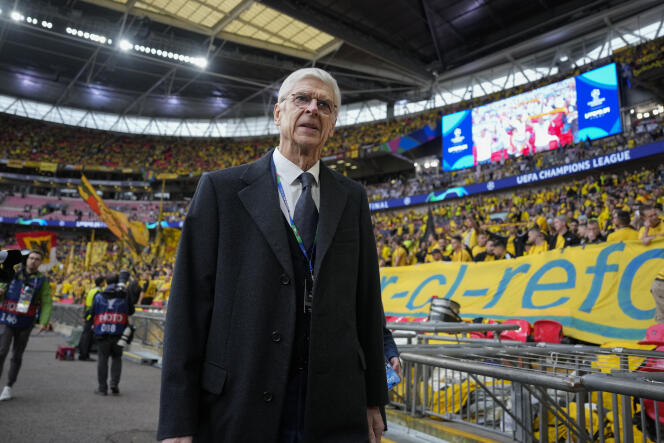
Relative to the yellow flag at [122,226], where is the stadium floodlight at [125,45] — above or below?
above

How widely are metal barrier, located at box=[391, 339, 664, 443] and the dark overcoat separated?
0.80m

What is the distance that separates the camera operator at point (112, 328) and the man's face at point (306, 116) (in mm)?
5347

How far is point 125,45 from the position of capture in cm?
2306

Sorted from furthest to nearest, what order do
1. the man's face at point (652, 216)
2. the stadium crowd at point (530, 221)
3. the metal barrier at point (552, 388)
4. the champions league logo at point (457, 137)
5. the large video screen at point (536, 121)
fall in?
the champions league logo at point (457, 137) → the large video screen at point (536, 121) → the stadium crowd at point (530, 221) → the man's face at point (652, 216) → the metal barrier at point (552, 388)

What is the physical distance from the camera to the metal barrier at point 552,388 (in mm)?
1688

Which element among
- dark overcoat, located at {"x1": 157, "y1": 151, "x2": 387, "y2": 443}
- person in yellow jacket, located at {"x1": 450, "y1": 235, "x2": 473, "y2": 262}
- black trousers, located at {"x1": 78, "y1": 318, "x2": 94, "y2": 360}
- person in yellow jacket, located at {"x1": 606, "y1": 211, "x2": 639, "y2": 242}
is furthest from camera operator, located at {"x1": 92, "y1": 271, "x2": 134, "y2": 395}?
person in yellow jacket, located at {"x1": 606, "y1": 211, "x2": 639, "y2": 242}

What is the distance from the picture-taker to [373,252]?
65.0 inches

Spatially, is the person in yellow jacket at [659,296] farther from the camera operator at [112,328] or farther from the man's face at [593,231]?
the camera operator at [112,328]

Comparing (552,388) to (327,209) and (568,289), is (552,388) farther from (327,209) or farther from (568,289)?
(568,289)

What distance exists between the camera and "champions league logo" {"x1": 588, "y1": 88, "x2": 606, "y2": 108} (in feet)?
62.2

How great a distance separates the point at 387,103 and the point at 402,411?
3304 cm

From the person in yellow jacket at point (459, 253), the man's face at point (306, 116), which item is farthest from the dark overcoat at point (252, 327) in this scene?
the person in yellow jacket at point (459, 253)

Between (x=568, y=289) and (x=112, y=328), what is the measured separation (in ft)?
20.7

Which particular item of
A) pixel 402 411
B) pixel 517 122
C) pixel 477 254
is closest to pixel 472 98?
pixel 517 122
